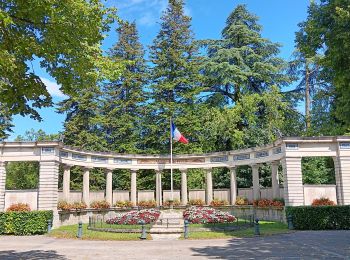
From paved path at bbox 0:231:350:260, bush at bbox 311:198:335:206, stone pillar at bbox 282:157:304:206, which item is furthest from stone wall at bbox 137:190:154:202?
paved path at bbox 0:231:350:260

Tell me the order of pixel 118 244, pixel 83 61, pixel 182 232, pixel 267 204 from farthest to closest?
pixel 267 204 → pixel 182 232 → pixel 118 244 → pixel 83 61

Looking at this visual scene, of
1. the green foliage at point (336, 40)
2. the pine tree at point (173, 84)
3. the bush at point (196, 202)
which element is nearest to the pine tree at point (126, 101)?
the pine tree at point (173, 84)

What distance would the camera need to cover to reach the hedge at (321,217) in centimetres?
2389

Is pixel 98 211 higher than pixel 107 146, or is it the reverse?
pixel 107 146

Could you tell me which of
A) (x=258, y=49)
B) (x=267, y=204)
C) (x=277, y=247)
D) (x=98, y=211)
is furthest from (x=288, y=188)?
(x=258, y=49)

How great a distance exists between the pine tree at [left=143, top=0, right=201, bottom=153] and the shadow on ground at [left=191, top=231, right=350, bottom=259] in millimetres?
26615

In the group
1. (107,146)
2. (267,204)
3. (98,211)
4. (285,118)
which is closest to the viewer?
(267,204)

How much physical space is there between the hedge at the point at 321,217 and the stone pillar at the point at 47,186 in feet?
59.2

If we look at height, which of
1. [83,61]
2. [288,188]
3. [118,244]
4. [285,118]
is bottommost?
[118,244]

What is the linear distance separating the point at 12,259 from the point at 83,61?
808 centimetres

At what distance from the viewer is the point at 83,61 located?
40.1 ft

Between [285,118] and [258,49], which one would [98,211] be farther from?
[258,49]

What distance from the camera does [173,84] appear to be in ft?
160

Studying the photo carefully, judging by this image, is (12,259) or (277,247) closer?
(12,259)
